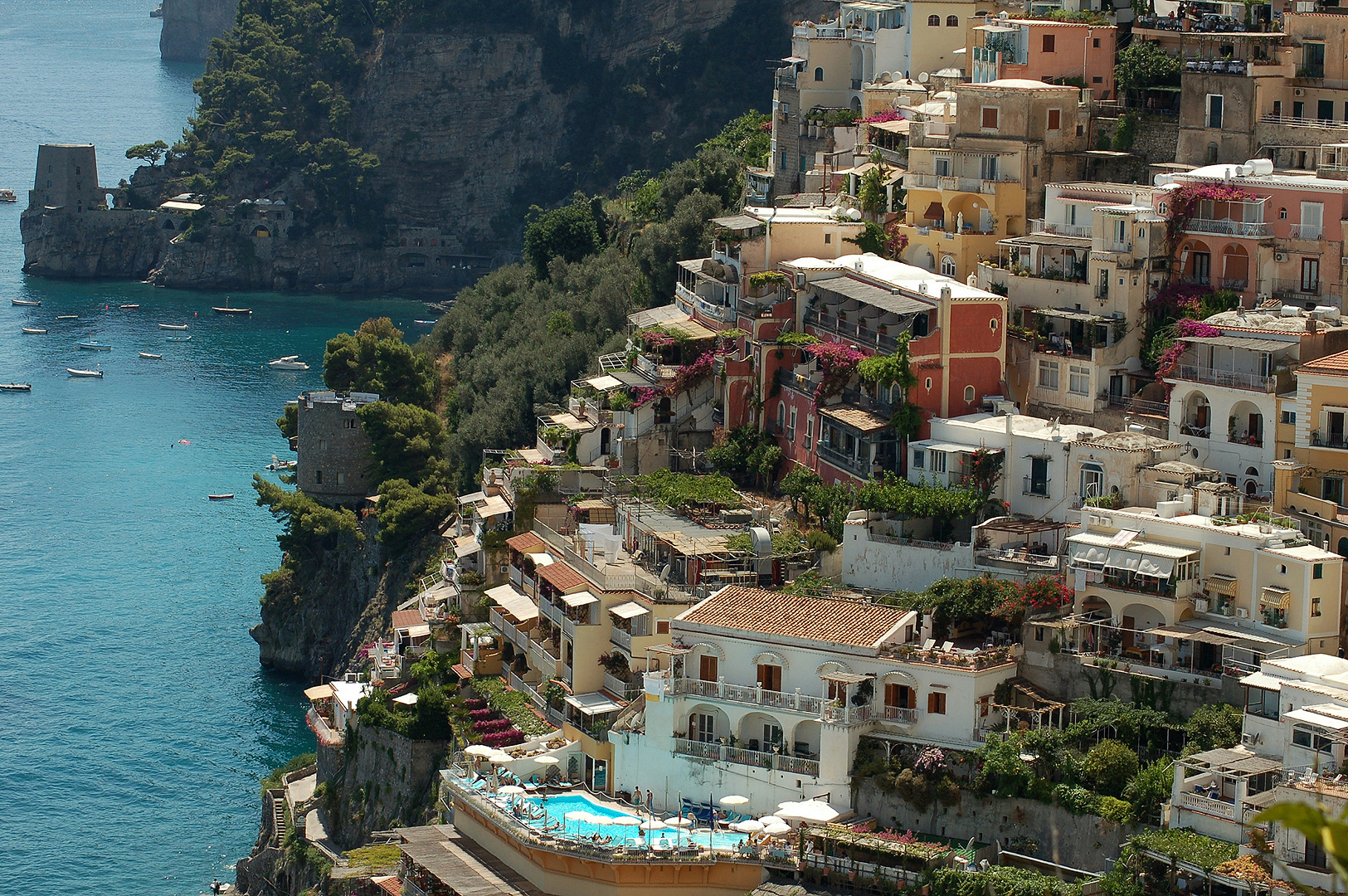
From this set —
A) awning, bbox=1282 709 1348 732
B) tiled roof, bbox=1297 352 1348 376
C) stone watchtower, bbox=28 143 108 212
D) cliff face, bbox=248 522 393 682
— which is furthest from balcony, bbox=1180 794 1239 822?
stone watchtower, bbox=28 143 108 212

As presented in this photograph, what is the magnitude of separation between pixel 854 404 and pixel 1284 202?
11.6 m

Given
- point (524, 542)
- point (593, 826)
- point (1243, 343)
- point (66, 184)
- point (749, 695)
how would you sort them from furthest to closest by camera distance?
point (66, 184) → point (524, 542) → point (1243, 343) → point (749, 695) → point (593, 826)

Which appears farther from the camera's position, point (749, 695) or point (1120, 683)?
point (749, 695)

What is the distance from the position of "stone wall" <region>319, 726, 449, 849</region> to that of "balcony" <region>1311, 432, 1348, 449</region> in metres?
22.9

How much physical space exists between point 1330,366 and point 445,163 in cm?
12092

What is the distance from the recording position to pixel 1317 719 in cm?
4097

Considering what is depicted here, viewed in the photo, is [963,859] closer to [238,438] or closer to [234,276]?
[238,438]

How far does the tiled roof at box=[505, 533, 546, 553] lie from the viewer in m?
59.1

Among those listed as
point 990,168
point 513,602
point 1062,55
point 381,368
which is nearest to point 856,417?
point 990,168

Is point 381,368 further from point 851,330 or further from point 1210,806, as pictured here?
point 1210,806

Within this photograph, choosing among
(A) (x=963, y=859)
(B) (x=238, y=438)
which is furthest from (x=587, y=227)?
(A) (x=963, y=859)

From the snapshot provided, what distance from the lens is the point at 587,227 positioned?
90.7 metres

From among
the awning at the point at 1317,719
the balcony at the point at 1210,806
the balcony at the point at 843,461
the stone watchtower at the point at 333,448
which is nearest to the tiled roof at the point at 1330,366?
the awning at the point at 1317,719

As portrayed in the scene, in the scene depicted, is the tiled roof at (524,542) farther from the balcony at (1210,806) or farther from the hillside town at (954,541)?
the balcony at (1210,806)
